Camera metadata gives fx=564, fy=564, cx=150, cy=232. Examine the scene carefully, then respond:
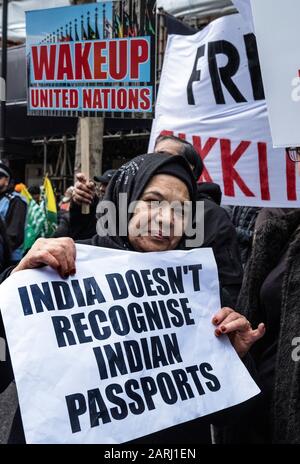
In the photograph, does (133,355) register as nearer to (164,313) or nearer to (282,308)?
(164,313)

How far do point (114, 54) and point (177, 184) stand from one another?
1392 millimetres

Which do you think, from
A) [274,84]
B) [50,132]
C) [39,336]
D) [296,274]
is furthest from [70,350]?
[50,132]

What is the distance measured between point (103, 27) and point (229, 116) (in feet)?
2.60

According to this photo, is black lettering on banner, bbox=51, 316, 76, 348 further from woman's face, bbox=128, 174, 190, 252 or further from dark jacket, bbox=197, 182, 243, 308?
dark jacket, bbox=197, 182, 243, 308

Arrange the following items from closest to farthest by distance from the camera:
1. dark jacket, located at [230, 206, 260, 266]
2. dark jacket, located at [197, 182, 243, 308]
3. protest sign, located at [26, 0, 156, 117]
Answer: dark jacket, located at [197, 182, 243, 308] → protest sign, located at [26, 0, 156, 117] → dark jacket, located at [230, 206, 260, 266]

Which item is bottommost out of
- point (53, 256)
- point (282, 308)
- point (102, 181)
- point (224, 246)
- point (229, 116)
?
point (282, 308)

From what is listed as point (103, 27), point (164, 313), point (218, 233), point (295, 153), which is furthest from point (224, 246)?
point (103, 27)

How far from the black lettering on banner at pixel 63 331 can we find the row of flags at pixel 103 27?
180cm

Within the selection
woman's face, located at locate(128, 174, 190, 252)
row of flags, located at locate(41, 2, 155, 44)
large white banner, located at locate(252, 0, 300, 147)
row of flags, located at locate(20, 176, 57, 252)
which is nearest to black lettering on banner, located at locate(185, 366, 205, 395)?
woman's face, located at locate(128, 174, 190, 252)

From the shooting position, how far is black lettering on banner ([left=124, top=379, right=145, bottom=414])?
1.27 metres

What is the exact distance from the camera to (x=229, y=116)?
2.97 m

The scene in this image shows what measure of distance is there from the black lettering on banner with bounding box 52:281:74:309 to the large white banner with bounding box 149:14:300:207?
154cm

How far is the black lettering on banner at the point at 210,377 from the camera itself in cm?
140
